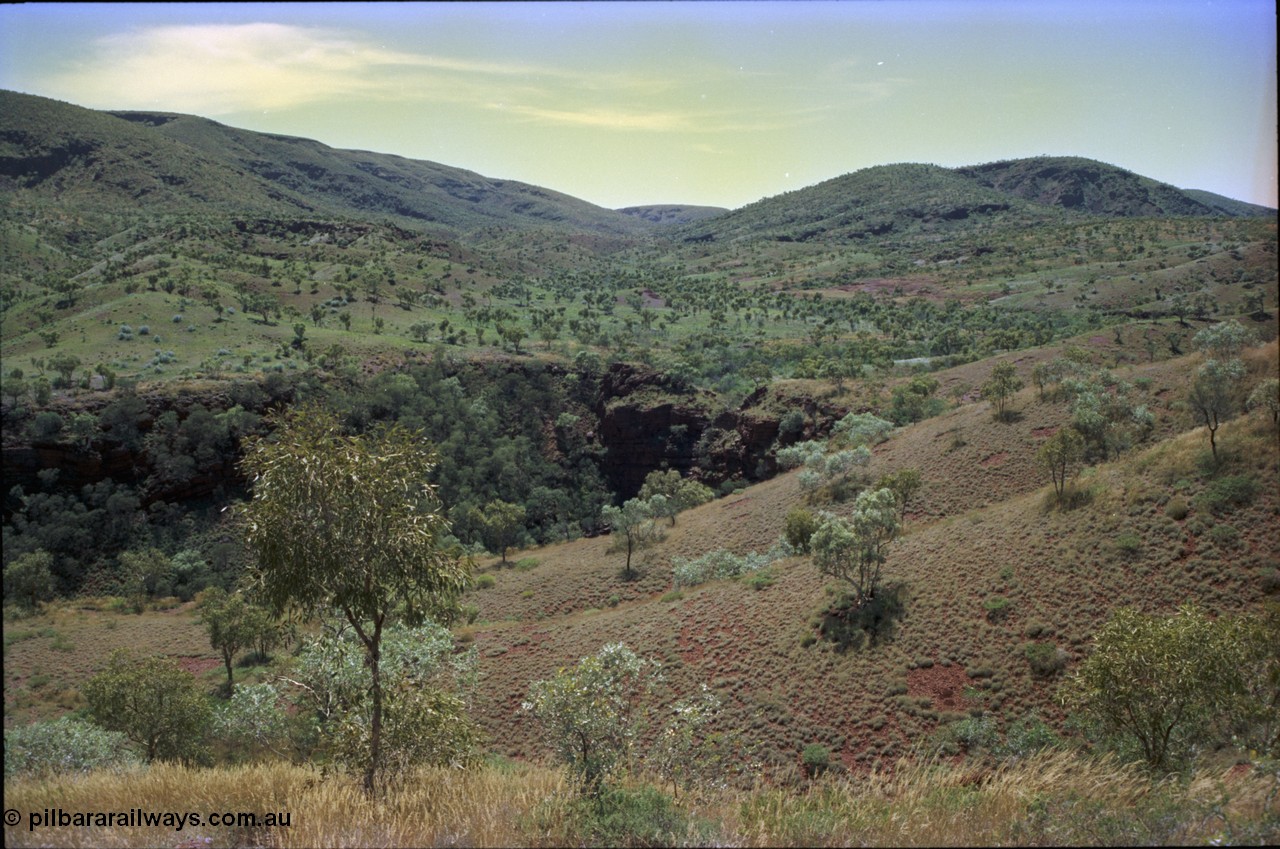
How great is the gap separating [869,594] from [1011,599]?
439 centimetres

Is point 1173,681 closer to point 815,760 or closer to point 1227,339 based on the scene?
point 815,760

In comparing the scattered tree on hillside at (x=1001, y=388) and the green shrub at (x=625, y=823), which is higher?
the scattered tree on hillside at (x=1001, y=388)

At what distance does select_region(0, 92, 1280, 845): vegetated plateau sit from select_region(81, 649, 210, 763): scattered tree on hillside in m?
0.09

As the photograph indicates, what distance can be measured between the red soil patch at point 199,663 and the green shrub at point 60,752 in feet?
58.1

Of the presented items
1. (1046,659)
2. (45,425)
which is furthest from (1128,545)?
(45,425)

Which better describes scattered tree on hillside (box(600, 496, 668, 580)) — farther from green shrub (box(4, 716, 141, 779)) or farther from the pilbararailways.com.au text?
the pilbararailways.com.au text

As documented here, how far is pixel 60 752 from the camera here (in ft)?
37.3

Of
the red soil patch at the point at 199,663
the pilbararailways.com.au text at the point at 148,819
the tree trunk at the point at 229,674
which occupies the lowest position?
the red soil patch at the point at 199,663

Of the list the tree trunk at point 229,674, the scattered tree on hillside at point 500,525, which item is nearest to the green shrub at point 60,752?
the tree trunk at point 229,674

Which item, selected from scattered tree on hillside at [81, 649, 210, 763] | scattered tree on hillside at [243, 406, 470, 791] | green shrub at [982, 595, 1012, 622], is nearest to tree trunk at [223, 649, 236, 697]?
scattered tree on hillside at [81, 649, 210, 763]

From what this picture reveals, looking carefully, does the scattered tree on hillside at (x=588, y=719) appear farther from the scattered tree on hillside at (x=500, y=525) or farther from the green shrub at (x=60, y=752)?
the scattered tree on hillside at (x=500, y=525)

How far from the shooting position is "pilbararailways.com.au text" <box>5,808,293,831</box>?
668cm

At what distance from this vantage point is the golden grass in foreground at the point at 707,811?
589 cm

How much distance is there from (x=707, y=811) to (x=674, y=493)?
4488 centimetres
